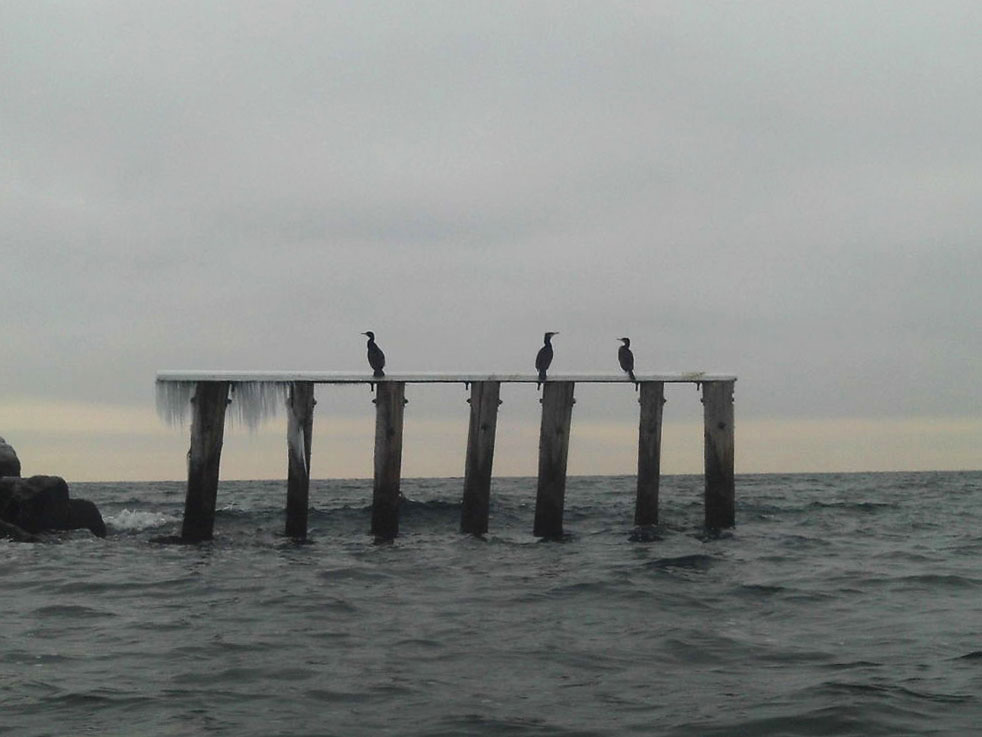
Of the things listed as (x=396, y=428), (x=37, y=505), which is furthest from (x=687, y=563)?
(x=37, y=505)

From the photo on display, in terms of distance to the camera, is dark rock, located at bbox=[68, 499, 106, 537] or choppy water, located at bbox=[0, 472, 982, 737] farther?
dark rock, located at bbox=[68, 499, 106, 537]

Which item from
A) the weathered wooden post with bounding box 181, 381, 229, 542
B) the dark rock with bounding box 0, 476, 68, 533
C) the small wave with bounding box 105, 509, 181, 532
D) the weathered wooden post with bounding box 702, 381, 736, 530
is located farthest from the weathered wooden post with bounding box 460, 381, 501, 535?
the small wave with bounding box 105, 509, 181, 532

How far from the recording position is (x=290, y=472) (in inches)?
744

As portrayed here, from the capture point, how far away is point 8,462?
2391cm

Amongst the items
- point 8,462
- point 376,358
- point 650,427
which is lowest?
point 8,462

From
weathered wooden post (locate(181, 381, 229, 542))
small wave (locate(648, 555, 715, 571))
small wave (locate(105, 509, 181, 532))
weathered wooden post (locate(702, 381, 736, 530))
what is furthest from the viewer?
small wave (locate(105, 509, 181, 532))

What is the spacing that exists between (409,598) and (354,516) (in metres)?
15.8

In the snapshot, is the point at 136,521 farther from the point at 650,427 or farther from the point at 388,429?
the point at 650,427

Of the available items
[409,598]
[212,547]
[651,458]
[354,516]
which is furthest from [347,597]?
[354,516]

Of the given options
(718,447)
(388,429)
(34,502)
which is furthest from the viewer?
(34,502)

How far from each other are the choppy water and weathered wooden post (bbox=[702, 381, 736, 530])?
64cm

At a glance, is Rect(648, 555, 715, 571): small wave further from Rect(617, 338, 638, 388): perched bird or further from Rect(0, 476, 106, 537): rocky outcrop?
Rect(0, 476, 106, 537): rocky outcrop

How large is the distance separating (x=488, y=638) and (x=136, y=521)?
58.8ft

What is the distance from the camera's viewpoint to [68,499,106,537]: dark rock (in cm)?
2188
